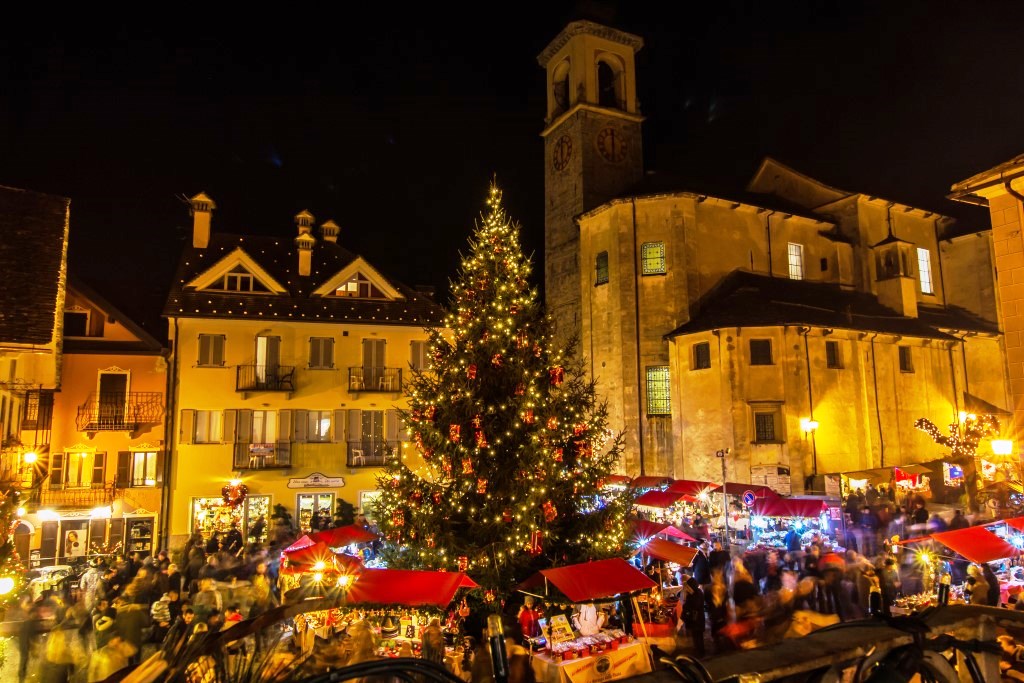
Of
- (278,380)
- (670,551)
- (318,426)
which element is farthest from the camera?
(318,426)

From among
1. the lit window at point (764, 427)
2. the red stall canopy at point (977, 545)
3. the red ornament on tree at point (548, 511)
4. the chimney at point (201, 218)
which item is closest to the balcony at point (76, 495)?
the chimney at point (201, 218)

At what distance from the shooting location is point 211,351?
27578 mm

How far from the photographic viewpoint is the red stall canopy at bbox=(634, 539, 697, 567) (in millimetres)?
13375

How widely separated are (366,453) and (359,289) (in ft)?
24.6

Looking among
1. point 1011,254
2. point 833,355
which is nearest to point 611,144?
point 833,355

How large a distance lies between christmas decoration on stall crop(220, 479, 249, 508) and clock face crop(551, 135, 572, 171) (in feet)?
86.4

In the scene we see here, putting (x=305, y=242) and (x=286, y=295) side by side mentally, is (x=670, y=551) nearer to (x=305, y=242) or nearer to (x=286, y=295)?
(x=286, y=295)

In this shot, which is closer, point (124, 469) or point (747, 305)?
point (124, 469)

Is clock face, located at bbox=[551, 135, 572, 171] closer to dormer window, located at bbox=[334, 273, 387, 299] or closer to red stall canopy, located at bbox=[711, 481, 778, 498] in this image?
dormer window, located at bbox=[334, 273, 387, 299]

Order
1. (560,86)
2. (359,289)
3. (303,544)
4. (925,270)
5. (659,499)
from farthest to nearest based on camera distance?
(560,86)
(925,270)
(359,289)
(659,499)
(303,544)

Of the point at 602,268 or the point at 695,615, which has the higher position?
→ the point at 602,268

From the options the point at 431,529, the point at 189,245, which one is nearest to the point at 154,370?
the point at 189,245

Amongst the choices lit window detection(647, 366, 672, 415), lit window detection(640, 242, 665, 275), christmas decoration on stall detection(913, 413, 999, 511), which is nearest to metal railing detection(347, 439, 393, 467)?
lit window detection(647, 366, 672, 415)

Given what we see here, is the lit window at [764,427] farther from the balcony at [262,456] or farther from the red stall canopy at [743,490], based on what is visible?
the balcony at [262,456]
